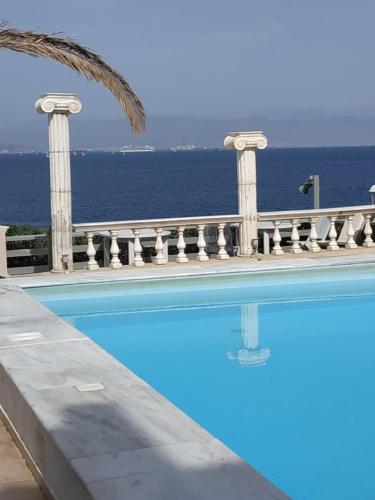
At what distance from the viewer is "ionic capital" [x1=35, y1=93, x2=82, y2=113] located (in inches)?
487

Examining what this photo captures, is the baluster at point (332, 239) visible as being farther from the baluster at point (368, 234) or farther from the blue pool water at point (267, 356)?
the blue pool water at point (267, 356)

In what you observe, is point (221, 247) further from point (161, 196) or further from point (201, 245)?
point (161, 196)

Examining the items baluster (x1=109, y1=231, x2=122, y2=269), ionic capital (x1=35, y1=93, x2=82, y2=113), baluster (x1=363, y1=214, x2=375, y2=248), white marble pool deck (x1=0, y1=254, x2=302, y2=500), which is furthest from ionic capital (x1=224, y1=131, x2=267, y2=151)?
white marble pool deck (x1=0, y1=254, x2=302, y2=500)

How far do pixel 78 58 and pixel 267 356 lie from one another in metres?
5.14

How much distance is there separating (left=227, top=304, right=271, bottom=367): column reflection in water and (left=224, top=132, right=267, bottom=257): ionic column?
3563mm

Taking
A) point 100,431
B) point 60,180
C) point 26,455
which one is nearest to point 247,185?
point 60,180

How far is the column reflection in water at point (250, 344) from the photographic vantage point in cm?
809

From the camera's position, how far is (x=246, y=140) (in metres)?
14.1

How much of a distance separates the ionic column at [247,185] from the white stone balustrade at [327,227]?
0.25 m

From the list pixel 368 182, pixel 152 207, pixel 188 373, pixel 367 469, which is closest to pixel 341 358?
pixel 188 373

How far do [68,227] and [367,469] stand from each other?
Result: 26.5 feet

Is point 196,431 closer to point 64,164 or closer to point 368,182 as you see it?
point 64,164

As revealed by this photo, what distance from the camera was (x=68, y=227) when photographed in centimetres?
1260

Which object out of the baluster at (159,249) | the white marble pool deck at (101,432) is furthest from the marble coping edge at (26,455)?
the baluster at (159,249)
